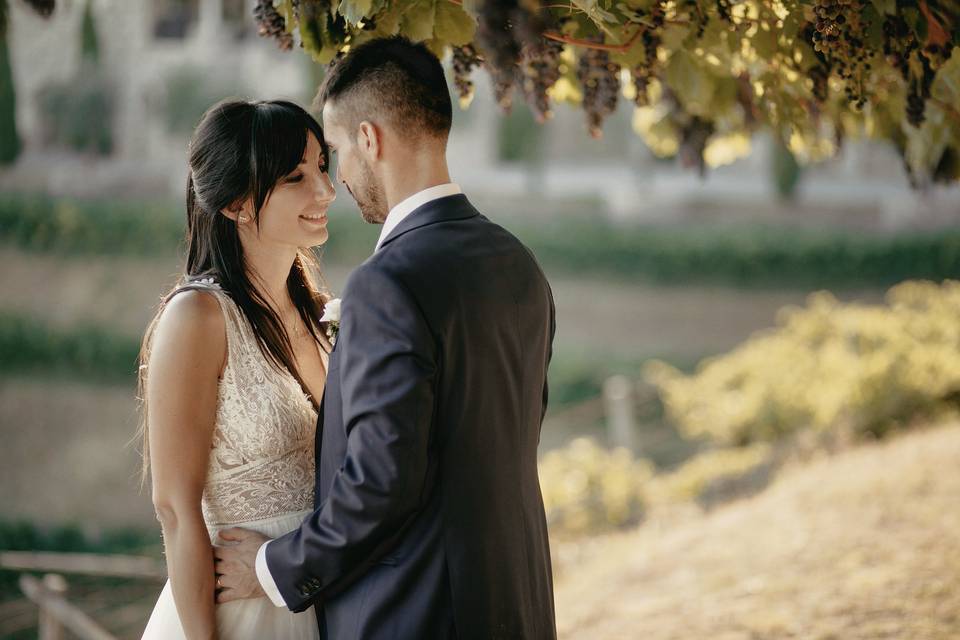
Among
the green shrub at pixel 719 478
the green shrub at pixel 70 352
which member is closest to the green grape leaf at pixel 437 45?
the green shrub at pixel 719 478

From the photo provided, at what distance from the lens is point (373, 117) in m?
1.85

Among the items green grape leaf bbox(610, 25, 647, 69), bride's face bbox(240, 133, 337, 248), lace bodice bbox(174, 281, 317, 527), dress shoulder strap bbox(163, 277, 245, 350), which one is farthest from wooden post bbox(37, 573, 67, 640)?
green grape leaf bbox(610, 25, 647, 69)

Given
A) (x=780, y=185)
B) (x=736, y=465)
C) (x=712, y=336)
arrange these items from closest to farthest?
(x=736, y=465) → (x=712, y=336) → (x=780, y=185)

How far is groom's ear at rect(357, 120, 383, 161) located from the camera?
72.8 inches

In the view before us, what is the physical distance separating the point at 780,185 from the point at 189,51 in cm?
1511

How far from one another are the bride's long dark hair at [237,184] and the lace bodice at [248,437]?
0.15ft

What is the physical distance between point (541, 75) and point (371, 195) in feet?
2.50

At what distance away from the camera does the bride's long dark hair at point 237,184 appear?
85.6 inches

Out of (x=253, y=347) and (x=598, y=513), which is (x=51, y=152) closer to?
(x=598, y=513)

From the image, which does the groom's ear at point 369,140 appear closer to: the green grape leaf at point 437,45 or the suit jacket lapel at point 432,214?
the suit jacket lapel at point 432,214

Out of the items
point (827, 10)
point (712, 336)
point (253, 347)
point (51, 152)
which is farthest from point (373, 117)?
point (51, 152)

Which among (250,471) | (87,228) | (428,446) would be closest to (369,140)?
(428,446)

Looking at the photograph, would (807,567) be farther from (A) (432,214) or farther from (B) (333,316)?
(A) (432,214)

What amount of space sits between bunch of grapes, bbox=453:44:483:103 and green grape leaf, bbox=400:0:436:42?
12.8 inches
